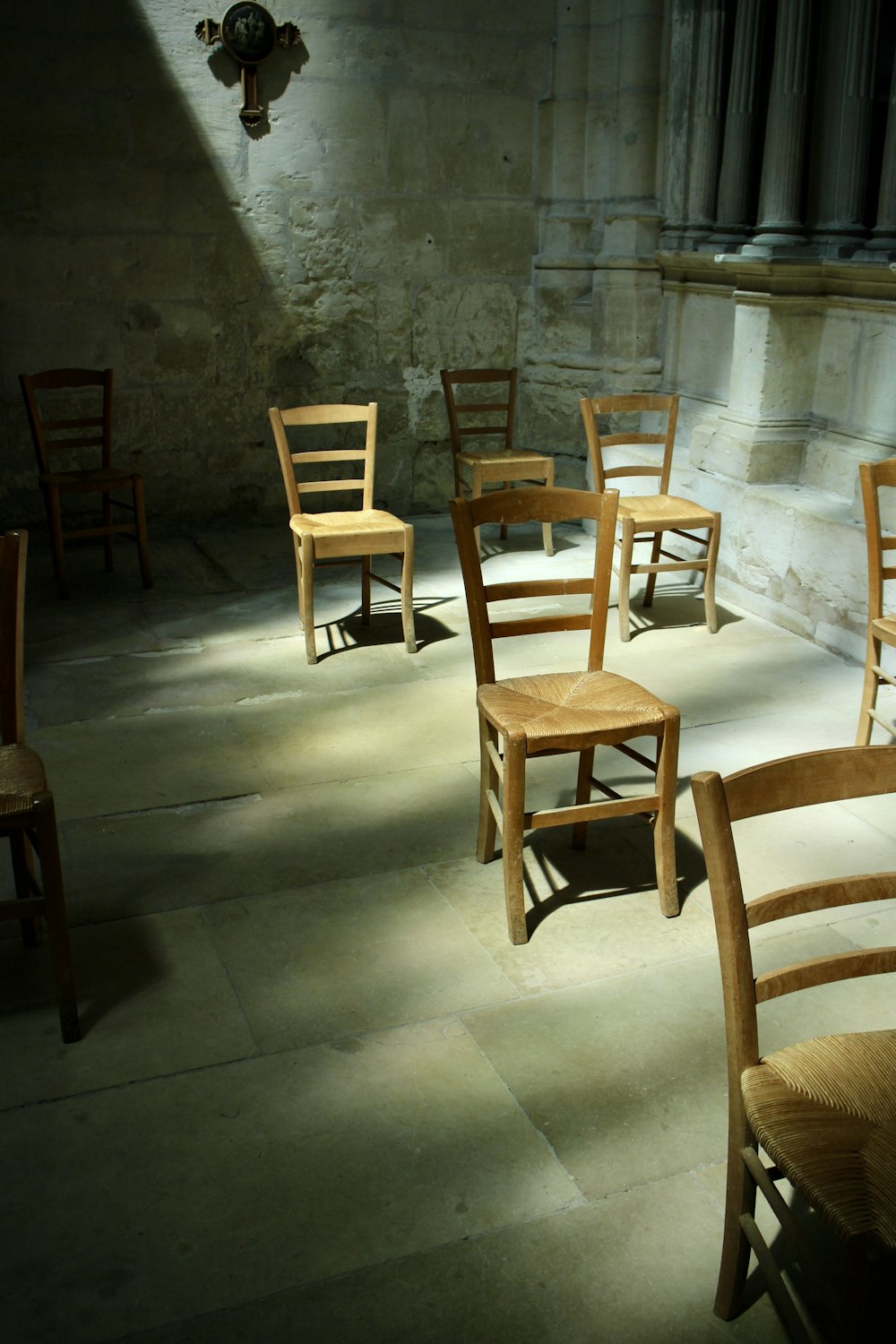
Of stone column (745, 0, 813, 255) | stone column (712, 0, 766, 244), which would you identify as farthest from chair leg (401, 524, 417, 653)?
stone column (712, 0, 766, 244)

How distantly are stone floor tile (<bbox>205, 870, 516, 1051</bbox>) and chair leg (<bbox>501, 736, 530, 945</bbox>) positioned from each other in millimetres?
98

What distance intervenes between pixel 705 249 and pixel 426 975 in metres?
4.42

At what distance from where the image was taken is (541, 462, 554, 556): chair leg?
585 cm

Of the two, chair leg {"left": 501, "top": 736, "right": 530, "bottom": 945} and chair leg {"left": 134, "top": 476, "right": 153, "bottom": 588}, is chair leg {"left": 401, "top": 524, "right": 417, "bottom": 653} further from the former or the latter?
chair leg {"left": 501, "top": 736, "right": 530, "bottom": 945}

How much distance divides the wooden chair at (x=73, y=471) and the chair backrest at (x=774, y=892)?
13.5 ft

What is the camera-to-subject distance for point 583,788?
3.11 metres

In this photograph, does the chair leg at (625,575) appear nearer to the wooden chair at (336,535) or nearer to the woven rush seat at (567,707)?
the wooden chair at (336,535)

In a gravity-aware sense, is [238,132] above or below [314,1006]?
above

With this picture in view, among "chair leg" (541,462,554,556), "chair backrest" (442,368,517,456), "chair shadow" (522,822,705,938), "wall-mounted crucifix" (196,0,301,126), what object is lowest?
"chair shadow" (522,822,705,938)

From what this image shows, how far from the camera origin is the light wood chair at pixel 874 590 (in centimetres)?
353

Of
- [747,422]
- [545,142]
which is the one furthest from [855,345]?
[545,142]

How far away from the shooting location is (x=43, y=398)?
235 inches

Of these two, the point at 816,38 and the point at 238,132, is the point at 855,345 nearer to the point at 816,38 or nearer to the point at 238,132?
the point at 816,38

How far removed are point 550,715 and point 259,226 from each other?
14.1 feet
